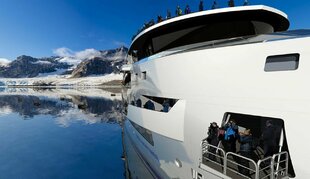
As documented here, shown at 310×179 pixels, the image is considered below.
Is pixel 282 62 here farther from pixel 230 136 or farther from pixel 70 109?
pixel 70 109

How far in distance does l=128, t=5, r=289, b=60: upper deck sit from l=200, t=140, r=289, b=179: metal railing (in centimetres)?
621

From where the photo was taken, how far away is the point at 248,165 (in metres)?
6.54

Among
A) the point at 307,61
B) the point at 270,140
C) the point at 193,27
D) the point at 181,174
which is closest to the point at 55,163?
the point at 181,174

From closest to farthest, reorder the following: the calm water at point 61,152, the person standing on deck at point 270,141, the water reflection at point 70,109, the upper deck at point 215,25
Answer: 1. the person standing on deck at point 270,141
2. the upper deck at point 215,25
3. the calm water at point 61,152
4. the water reflection at point 70,109

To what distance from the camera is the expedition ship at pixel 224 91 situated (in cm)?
518

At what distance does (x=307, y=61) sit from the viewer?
490cm

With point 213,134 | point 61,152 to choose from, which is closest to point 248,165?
point 213,134

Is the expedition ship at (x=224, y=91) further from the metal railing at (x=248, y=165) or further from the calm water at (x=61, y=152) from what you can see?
the calm water at (x=61, y=152)

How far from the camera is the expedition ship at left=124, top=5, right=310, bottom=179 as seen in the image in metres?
5.18

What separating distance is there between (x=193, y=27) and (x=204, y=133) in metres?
6.32

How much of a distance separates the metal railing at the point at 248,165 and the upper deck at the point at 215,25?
621cm

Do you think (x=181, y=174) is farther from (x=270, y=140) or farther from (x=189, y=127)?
(x=270, y=140)

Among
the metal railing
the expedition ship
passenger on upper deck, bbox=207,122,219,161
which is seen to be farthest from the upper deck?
the metal railing

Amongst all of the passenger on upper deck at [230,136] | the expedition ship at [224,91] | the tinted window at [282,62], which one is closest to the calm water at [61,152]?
the expedition ship at [224,91]
